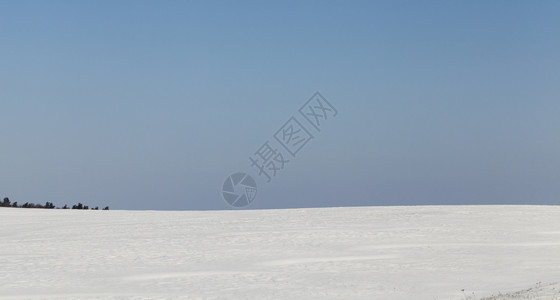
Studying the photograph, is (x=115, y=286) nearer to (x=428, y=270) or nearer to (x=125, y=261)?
(x=125, y=261)

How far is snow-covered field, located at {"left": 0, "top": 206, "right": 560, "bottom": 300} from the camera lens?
42.4ft

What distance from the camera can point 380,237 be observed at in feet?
63.9

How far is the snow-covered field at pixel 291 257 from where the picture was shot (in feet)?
42.4

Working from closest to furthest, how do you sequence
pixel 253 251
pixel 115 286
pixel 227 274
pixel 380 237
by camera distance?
pixel 115 286 < pixel 227 274 < pixel 253 251 < pixel 380 237

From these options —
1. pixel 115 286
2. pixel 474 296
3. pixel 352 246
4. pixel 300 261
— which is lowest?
pixel 474 296

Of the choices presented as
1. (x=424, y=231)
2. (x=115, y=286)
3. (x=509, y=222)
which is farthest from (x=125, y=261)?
(x=509, y=222)

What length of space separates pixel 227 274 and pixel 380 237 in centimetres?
627

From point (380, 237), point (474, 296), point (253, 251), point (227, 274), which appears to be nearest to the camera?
point (474, 296)

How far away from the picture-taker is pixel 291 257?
1642cm

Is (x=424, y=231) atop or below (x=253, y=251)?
atop

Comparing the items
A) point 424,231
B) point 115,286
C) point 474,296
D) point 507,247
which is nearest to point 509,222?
point 424,231

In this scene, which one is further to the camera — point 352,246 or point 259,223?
point 259,223

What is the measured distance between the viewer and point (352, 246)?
18047 millimetres

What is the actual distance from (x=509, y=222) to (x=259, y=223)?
305 inches
